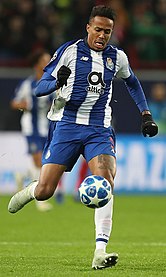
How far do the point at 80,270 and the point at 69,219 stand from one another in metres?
5.17

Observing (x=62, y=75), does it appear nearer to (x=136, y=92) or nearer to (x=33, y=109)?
(x=136, y=92)

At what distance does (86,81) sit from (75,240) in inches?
104

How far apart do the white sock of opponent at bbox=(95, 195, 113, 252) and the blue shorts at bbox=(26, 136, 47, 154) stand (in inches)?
254

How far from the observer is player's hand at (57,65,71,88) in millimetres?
7254

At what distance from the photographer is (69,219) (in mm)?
12242

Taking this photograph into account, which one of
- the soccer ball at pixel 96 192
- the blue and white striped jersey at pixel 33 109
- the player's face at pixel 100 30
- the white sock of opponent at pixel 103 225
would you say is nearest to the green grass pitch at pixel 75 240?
the white sock of opponent at pixel 103 225

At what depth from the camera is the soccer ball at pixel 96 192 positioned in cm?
A: 702

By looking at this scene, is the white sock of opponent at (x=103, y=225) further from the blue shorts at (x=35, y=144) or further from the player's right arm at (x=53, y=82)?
the blue shorts at (x=35, y=144)

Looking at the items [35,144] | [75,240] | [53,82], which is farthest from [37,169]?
[53,82]

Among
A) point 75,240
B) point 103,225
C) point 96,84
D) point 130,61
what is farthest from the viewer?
point 130,61

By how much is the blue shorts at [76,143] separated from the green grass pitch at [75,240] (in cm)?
91

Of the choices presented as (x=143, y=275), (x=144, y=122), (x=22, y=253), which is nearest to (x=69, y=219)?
(x=22, y=253)

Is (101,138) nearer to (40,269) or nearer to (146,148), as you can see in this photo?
(40,269)

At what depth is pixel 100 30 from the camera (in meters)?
7.57
